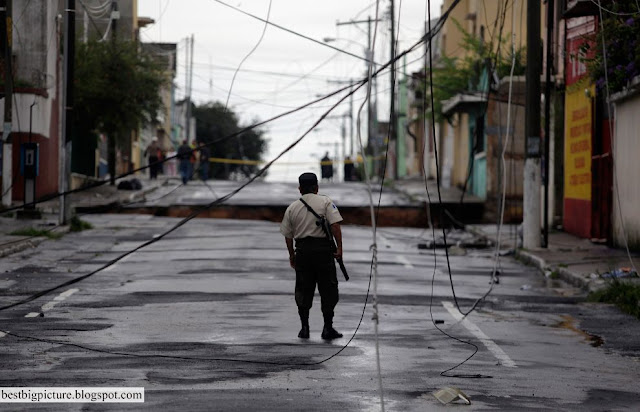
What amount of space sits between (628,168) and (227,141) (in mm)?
75700

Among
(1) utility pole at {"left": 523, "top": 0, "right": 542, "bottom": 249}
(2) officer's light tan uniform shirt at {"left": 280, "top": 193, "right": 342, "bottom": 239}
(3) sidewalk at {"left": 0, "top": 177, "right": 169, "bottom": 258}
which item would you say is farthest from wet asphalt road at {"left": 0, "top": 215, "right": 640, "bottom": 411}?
(1) utility pole at {"left": 523, "top": 0, "right": 542, "bottom": 249}

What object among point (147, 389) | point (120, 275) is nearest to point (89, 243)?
point (120, 275)

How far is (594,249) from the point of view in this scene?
83.8 ft

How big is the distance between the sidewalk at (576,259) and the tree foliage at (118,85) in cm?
1847

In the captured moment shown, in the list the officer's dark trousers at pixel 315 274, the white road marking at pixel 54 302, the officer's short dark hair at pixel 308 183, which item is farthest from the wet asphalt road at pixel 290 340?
the officer's short dark hair at pixel 308 183

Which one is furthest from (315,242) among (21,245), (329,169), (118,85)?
(329,169)

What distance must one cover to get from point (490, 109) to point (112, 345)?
33114 millimetres

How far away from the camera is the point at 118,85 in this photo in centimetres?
4406

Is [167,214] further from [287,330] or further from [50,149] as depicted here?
[287,330]

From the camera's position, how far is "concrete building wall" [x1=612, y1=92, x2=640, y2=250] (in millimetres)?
24453

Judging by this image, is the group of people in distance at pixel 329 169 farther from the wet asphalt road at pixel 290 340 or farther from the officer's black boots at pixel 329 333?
the officer's black boots at pixel 329 333

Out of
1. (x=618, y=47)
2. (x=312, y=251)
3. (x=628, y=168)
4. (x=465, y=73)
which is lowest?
(x=312, y=251)

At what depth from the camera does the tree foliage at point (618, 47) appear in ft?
70.7

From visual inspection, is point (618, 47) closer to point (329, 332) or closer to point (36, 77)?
point (329, 332)
